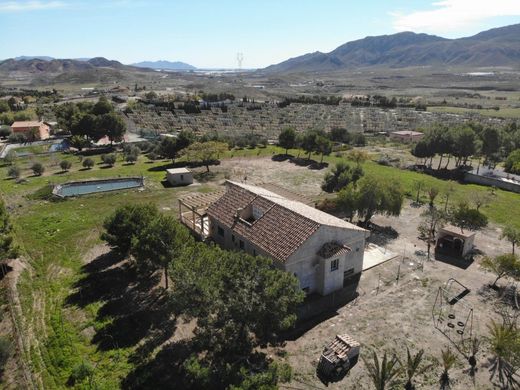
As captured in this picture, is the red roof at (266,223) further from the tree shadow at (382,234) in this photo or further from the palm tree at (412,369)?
the tree shadow at (382,234)

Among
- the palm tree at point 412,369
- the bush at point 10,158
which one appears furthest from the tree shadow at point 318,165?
the bush at point 10,158

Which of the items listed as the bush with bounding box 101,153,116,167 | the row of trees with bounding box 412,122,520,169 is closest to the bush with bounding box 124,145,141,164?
the bush with bounding box 101,153,116,167

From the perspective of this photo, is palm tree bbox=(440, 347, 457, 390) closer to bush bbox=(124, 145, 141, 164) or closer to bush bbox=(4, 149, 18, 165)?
bush bbox=(124, 145, 141, 164)

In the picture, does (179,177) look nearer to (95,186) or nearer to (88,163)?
(95,186)

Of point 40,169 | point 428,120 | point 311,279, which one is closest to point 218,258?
point 311,279

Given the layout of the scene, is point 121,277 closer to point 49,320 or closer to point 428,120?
point 49,320

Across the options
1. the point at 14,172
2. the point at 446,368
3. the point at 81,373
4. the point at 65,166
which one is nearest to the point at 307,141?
the point at 65,166
